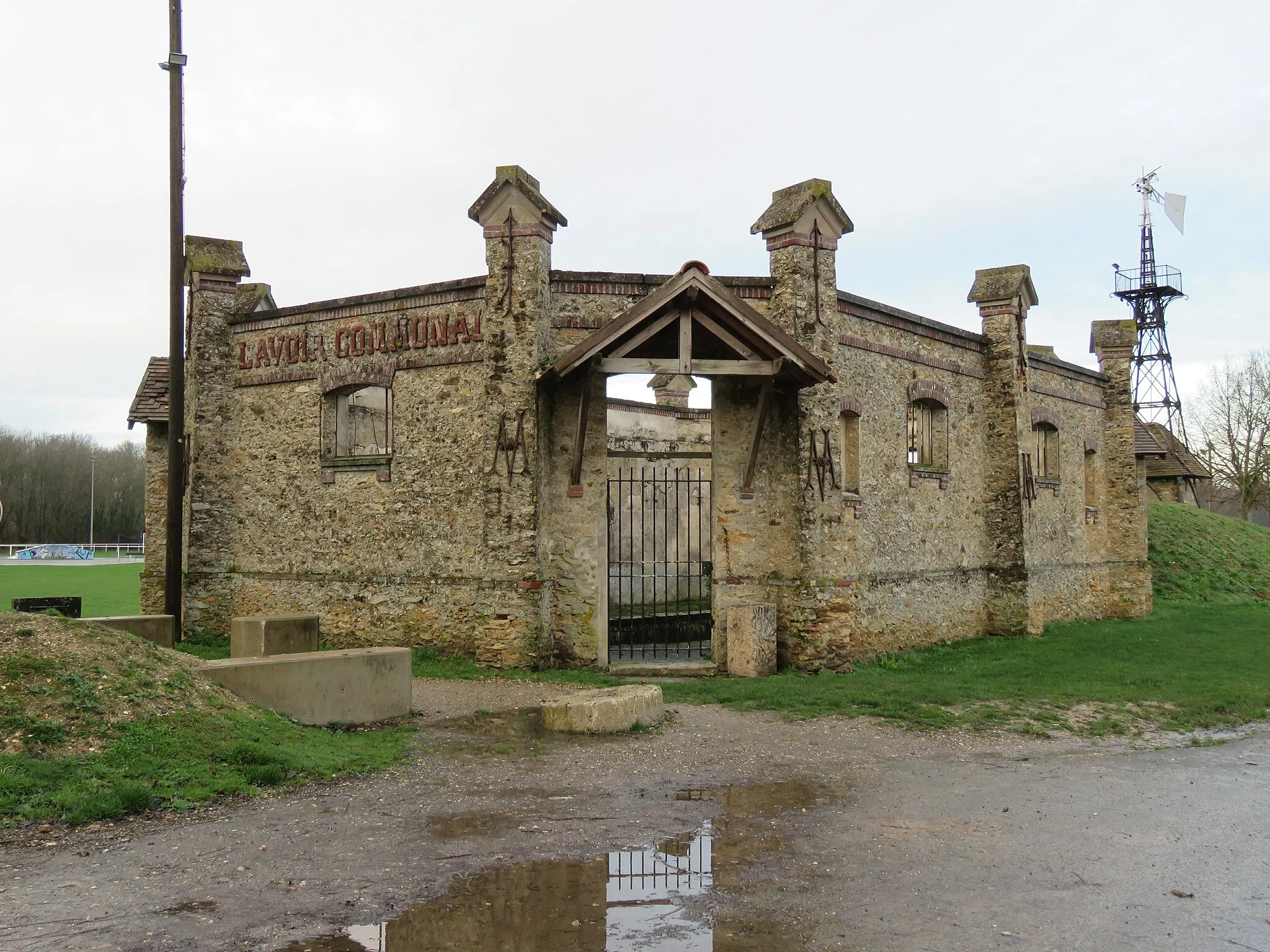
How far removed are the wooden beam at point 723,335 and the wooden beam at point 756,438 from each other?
45cm

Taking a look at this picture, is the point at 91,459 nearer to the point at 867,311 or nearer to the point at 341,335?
the point at 341,335

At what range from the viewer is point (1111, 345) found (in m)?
21.4

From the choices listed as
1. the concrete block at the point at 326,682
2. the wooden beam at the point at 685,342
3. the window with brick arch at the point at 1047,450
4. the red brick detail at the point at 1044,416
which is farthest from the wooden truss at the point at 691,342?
the window with brick arch at the point at 1047,450

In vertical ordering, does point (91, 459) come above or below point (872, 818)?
above

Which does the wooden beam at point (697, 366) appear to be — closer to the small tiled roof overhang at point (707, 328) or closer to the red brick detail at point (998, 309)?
the small tiled roof overhang at point (707, 328)

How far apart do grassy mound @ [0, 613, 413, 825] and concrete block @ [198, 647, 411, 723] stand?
0.77ft

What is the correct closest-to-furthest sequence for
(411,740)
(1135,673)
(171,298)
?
(411,740) < (1135,673) < (171,298)

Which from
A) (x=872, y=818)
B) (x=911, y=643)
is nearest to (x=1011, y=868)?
(x=872, y=818)

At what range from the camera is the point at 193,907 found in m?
4.59

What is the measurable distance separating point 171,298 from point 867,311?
10.3m

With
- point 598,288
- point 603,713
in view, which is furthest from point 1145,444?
point 603,713

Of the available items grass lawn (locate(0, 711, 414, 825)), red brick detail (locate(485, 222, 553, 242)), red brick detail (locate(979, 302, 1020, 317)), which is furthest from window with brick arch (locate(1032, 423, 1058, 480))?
grass lawn (locate(0, 711, 414, 825))

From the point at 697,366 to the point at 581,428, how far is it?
1792 millimetres

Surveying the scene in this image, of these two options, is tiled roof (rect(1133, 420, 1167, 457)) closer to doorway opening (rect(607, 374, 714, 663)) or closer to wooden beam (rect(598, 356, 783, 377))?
doorway opening (rect(607, 374, 714, 663))
